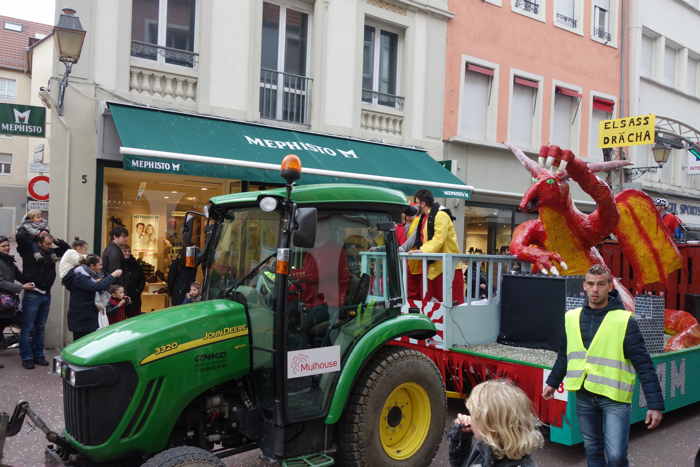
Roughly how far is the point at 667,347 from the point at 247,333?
184 inches

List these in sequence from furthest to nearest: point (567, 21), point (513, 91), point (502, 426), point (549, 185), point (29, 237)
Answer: point (567, 21) < point (513, 91) < point (29, 237) < point (549, 185) < point (502, 426)

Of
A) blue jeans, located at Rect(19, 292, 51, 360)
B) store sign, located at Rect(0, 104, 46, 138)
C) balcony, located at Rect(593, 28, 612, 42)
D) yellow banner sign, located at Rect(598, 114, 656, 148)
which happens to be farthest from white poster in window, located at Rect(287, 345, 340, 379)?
balcony, located at Rect(593, 28, 612, 42)

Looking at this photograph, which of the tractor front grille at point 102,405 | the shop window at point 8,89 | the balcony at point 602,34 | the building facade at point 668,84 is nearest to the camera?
the tractor front grille at point 102,405

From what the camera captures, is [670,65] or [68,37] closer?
[68,37]

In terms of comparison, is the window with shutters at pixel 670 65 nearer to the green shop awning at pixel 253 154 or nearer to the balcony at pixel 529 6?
the balcony at pixel 529 6

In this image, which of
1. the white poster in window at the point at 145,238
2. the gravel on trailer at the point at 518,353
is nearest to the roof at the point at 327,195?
the gravel on trailer at the point at 518,353

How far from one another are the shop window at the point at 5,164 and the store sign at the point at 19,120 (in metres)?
26.8

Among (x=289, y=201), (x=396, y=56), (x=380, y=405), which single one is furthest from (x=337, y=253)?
(x=396, y=56)

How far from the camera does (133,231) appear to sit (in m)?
9.99

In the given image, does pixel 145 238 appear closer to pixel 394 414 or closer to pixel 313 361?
pixel 394 414

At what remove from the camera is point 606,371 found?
358 centimetres

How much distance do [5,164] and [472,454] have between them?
115 ft

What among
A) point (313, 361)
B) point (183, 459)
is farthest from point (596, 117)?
point (183, 459)

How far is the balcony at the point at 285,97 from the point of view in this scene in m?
10.8
